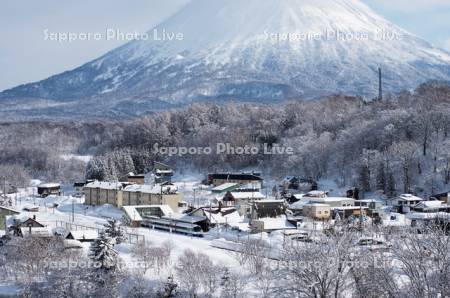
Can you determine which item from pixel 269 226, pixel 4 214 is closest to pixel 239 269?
pixel 269 226

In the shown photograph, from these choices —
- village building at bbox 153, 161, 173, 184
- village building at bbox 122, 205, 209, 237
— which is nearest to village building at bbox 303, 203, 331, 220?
village building at bbox 122, 205, 209, 237

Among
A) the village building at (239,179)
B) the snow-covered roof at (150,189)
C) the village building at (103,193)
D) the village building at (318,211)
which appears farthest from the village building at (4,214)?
the village building at (239,179)

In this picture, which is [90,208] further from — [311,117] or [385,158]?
[311,117]

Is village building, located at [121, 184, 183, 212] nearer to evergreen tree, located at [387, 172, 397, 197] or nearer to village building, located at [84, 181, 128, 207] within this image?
village building, located at [84, 181, 128, 207]

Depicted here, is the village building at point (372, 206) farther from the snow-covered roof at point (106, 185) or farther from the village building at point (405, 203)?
the snow-covered roof at point (106, 185)

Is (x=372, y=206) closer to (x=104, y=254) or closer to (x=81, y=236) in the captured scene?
(x=81, y=236)

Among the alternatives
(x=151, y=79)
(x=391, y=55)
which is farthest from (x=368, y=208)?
(x=151, y=79)
